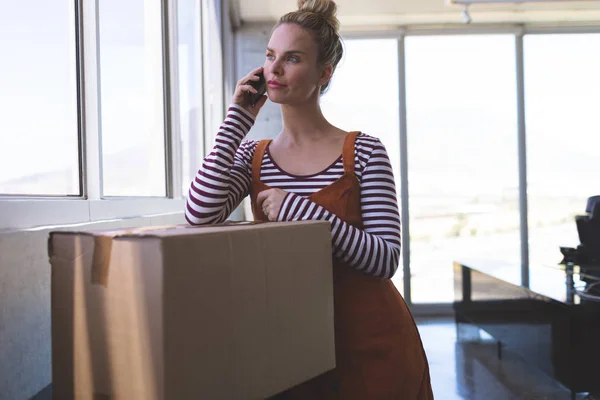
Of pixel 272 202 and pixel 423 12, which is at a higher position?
pixel 423 12

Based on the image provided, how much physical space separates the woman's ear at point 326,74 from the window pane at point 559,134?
474cm

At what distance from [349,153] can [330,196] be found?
0.09 meters

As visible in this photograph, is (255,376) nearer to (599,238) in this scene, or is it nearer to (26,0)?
(26,0)

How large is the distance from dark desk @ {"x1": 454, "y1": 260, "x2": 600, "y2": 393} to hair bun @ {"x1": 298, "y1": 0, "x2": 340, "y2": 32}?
6.80ft

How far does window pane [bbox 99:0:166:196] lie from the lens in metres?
1.65

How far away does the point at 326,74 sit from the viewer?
44.6 inches

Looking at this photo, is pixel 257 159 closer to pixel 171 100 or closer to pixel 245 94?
pixel 245 94

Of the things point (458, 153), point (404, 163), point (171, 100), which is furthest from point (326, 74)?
point (458, 153)

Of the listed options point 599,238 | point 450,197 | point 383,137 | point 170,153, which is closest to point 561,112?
point 450,197

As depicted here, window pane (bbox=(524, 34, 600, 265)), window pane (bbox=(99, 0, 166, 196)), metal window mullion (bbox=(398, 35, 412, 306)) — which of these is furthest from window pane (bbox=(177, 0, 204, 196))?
window pane (bbox=(524, 34, 600, 265))

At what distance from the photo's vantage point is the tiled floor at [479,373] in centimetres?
312

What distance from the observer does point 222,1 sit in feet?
14.3

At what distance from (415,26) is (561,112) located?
5.29 ft

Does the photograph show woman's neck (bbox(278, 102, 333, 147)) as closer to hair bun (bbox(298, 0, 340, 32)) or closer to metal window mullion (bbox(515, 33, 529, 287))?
hair bun (bbox(298, 0, 340, 32))
